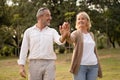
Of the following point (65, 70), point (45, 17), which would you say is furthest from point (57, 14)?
point (45, 17)

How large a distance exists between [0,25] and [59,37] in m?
34.6

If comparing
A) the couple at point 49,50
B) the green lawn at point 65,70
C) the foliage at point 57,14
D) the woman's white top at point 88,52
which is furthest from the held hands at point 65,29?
the foliage at point 57,14

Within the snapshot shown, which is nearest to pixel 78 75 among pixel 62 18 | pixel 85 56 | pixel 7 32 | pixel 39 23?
pixel 85 56

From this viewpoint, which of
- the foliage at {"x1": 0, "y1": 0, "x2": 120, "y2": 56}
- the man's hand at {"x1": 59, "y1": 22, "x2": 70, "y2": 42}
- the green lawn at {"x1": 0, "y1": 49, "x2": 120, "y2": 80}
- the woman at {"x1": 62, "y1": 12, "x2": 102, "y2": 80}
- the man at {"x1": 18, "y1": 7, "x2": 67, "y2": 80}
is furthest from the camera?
the foliage at {"x1": 0, "y1": 0, "x2": 120, "y2": 56}

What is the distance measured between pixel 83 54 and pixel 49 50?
53 centimetres

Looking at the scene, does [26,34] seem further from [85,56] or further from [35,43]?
[85,56]

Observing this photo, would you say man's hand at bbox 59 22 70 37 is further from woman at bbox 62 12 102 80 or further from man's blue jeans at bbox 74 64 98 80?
man's blue jeans at bbox 74 64 98 80

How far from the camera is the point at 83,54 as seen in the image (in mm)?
5062

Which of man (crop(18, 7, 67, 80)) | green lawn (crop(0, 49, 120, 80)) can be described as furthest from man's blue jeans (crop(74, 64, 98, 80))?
green lawn (crop(0, 49, 120, 80))

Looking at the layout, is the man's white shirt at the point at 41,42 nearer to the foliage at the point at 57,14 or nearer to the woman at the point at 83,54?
the woman at the point at 83,54

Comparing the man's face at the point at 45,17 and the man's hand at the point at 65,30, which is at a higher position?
the man's face at the point at 45,17

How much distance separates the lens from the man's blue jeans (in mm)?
5051

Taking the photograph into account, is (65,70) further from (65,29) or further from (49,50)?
(65,29)

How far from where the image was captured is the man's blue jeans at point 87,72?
16.6ft
